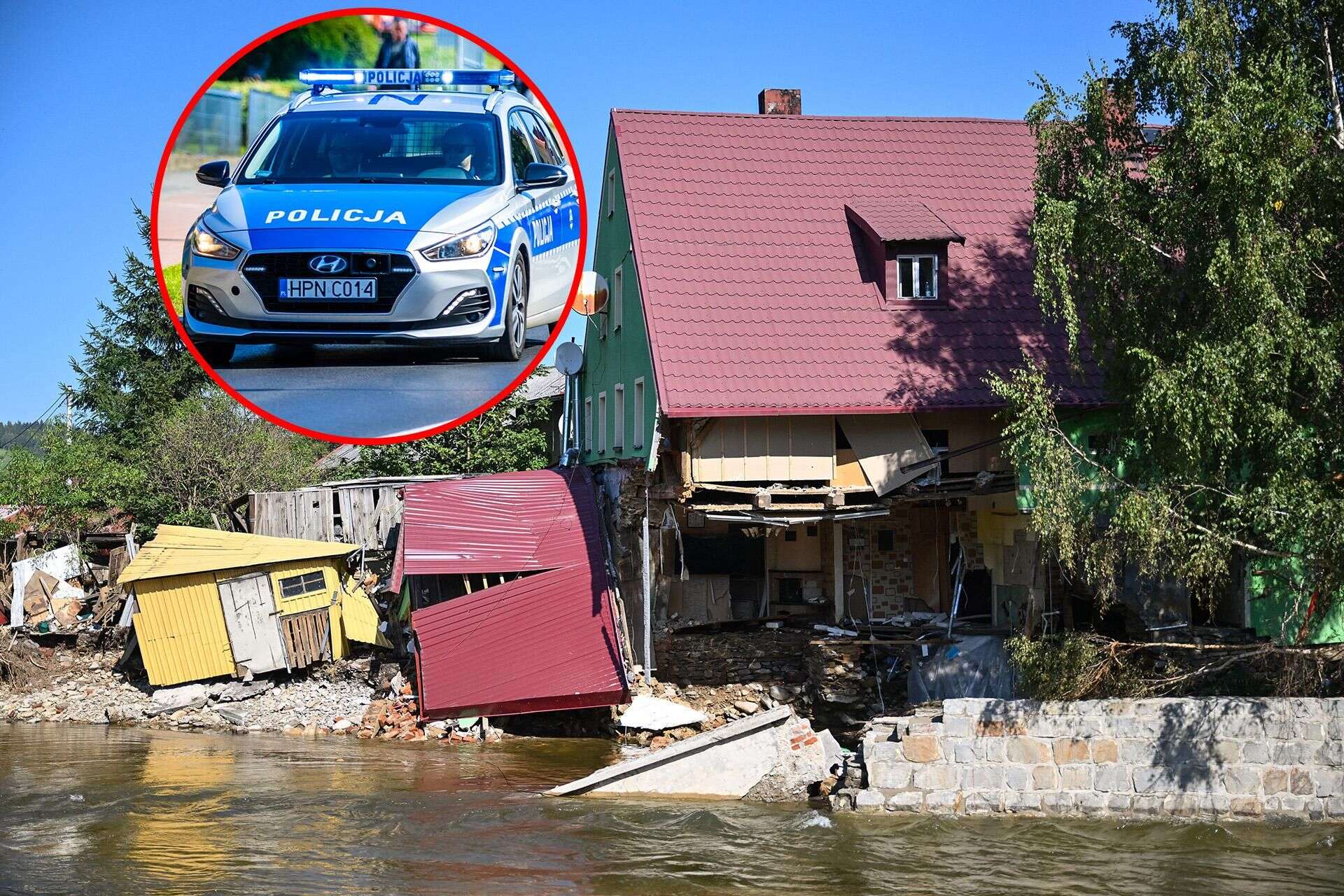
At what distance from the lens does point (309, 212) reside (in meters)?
9.35

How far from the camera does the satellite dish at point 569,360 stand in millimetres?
26047

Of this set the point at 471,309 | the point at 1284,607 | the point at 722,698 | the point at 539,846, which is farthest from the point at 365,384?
the point at 1284,607

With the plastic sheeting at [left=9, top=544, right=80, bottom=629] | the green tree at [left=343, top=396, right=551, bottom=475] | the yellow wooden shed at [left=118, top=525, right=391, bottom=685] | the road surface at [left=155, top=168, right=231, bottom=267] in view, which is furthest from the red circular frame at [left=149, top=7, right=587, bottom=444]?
the green tree at [left=343, top=396, right=551, bottom=475]

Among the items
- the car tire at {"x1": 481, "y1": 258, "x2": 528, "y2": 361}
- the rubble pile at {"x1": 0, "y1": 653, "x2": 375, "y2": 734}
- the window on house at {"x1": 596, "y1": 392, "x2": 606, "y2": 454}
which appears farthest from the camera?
the window on house at {"x1": 596, "y1": 392, "x2": 606, "y2": 454}

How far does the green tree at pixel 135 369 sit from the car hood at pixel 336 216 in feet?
109

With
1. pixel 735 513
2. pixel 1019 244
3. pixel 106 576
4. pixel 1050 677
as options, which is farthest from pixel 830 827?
pixel 106 576

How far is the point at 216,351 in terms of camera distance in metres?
9.59

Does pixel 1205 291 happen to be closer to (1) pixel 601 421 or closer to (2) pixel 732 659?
(2) pixel 732 659

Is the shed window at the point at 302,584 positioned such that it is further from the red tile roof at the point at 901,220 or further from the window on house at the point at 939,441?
the red tile roof at the point at 901,220

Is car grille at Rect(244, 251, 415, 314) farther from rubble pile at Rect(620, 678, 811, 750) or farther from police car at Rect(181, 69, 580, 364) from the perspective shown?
rubble pile at Rect(620, 678, 811, 750)

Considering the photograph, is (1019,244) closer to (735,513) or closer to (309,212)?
(735,513)

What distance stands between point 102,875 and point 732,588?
13.7m

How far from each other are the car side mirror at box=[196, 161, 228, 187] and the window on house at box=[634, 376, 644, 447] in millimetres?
13581

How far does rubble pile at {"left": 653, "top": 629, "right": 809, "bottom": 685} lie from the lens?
886 inches
